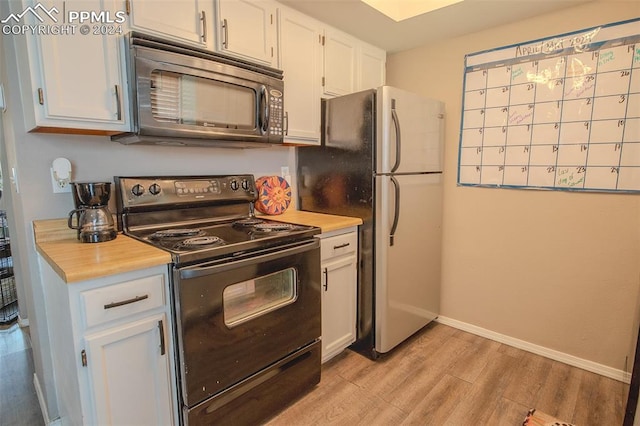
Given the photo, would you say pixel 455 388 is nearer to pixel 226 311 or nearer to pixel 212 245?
pixel 226 311

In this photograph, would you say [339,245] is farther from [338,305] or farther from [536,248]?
[536,248]

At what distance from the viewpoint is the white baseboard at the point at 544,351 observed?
6.59 ft

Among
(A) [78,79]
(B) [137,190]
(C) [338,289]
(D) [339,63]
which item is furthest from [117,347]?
(D) [339,63]

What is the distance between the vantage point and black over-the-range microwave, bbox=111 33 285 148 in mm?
1431

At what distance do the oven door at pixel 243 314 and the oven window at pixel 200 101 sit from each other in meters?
0.69

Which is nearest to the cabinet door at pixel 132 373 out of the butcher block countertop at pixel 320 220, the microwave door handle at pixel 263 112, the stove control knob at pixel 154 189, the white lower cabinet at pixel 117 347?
the white lower cabinet at pixel 117 347

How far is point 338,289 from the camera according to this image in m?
2.06

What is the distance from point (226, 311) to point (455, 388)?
54.4 inches

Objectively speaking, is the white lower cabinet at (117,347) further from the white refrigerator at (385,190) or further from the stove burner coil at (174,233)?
the white refrigerator at (385,190)

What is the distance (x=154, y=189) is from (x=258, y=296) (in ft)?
2.48

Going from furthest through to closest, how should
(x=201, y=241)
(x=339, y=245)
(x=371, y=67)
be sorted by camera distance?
(x=371, y=67)
(x=339, y=245)
(x=201, y=241)

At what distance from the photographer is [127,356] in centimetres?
121

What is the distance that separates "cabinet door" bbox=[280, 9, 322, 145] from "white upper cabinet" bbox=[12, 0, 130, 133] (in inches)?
35.5

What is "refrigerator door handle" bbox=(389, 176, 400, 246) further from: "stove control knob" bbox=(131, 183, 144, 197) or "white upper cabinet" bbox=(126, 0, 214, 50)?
"stove control knob" bbox=(131, 183, 144, 197)
